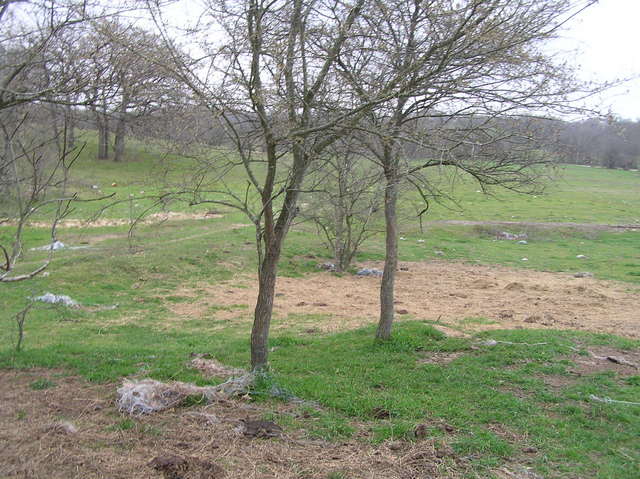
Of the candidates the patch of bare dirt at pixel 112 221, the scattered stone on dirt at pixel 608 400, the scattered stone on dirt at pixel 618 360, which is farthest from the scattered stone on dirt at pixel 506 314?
the patch of bare dirt at pixel 112 221

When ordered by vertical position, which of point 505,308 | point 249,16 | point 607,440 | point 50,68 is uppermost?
point 249,16

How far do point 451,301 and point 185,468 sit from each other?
411 inches

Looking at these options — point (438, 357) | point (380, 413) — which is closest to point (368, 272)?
point (438, 357)

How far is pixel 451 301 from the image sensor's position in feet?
44.3

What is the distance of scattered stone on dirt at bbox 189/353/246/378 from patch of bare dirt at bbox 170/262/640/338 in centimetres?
343

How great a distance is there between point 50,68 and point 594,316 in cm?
1068

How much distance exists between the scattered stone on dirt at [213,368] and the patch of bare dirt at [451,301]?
135 inches

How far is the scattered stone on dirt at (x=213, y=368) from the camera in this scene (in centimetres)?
668

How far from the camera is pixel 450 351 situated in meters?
8.04

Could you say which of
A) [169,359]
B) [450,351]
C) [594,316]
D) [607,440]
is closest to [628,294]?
[594,316]

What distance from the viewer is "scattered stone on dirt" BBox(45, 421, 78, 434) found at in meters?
4.49

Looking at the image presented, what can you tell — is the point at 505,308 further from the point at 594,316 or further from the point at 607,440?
the point at 607,440

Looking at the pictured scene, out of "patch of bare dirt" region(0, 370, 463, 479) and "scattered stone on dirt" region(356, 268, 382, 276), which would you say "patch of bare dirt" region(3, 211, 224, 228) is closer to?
"scattered stone on dirt" region(356, 268, 382, 276)

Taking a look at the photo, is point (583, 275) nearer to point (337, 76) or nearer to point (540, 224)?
point (540, 224)
